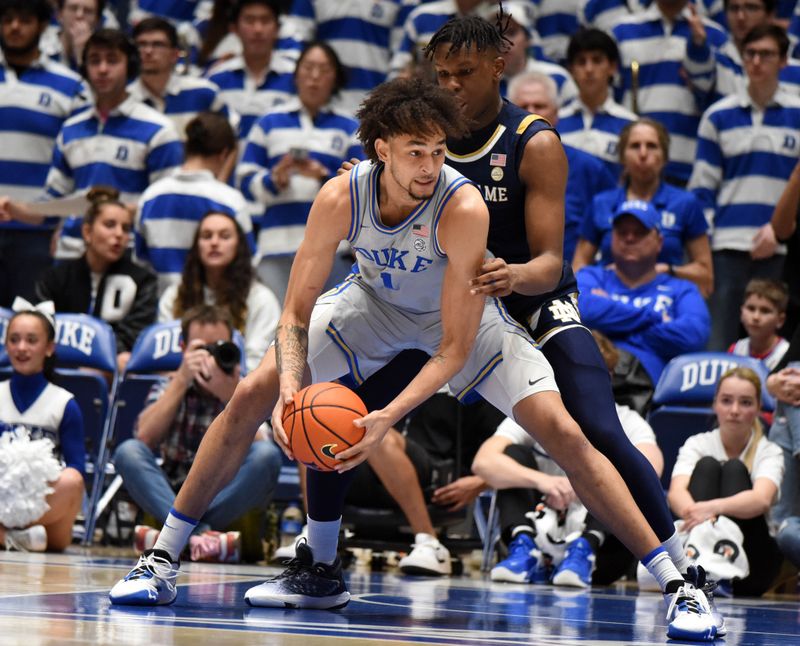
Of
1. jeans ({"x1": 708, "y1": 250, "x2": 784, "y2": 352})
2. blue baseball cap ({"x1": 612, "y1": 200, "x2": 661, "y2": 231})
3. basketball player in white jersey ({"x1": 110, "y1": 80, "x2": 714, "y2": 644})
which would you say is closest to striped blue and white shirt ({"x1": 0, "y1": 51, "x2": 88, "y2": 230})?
blue baseball cap ({"x1": 612, "y1": 200, "x2": 661, "y2": 231})

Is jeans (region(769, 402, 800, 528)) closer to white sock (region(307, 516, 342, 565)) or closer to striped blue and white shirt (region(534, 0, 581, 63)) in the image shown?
white sock (region(307, 516, 342, 565))

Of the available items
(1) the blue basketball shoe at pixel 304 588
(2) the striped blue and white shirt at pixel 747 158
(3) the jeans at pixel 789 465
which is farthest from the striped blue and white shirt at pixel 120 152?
(1) the blue basketball shoe at pixel 304 588

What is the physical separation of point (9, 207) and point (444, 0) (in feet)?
12.1

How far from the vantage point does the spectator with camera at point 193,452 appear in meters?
6.58

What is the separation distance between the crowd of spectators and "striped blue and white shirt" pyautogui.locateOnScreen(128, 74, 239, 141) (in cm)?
2

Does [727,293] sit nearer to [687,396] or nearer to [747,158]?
[747,158]

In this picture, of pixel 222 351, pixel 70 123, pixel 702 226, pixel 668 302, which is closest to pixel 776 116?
pixel 702 226

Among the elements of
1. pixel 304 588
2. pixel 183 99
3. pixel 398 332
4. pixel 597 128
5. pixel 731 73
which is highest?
pixel 731 73

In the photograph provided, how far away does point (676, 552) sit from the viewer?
4293 mm

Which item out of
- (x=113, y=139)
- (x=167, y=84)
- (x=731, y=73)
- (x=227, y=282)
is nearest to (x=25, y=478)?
(x=227, y=282)

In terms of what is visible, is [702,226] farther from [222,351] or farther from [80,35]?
[80,35]

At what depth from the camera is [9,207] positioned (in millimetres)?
8734

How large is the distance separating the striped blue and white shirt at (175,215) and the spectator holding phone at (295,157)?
1.52 feet

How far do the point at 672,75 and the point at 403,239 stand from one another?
576cm
